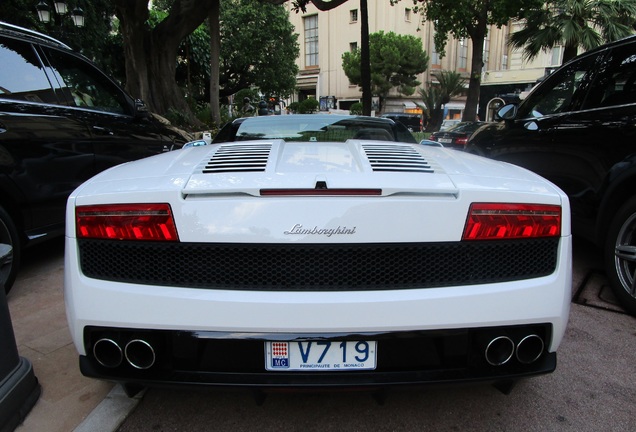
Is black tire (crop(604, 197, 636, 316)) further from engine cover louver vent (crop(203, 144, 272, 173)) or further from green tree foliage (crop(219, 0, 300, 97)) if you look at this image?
green tree foliage (crop(219, 0, 300, 97))

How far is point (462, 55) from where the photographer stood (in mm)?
46594

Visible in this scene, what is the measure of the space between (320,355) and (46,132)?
3.16m

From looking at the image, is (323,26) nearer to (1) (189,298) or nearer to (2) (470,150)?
(2) (470,150)

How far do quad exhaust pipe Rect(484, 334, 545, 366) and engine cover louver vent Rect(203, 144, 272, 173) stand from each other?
1.13 metres

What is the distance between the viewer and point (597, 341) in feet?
9.20

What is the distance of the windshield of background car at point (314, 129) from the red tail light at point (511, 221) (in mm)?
1566

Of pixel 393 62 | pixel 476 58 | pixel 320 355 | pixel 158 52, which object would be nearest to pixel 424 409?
pixel 320 355

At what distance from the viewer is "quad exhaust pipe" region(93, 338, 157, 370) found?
5.36 ft

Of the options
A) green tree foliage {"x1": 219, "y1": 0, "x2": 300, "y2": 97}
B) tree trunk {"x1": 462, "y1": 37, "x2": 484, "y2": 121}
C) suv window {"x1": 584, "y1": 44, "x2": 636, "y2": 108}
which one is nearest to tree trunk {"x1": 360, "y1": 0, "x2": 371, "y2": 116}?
tree trunk {"x1": 462, "y1": 37, "x2": 484, "y2": 121}

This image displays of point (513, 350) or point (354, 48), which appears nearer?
point (513, 350)

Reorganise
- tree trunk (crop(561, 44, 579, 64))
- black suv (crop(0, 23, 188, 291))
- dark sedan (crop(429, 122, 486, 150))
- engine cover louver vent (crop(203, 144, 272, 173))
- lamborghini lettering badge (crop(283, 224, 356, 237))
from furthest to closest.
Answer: tree trunk (crop(561, 44, 579, 64)) → dark sedan (crop(429, 122, 486, 150)) → black suv (crop(0, 23, 188, 291)) → engine cover louver vent (crop(203, 144, 272, 173)) → lamborghini lettering badge (crop(283, 224, 356, 237))

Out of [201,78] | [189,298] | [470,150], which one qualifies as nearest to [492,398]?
[189,298]

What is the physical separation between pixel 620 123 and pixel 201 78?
84.3 feet

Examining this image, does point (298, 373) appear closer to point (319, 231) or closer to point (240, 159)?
point (319, 231)
